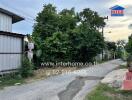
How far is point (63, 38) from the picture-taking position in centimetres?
4197

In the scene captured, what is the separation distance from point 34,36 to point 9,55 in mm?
17112

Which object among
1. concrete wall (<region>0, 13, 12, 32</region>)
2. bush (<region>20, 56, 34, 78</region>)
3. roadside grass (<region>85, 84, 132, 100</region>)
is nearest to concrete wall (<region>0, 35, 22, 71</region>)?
bush (<region>20, 56, 34, 78</region>)

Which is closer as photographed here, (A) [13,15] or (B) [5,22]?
(B) [5,22]

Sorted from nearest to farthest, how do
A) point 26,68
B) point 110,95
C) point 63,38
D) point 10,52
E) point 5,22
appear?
1. point 110,95
2. point 26,68
3. point 10,52
4. point 5,22
5. point 63,38

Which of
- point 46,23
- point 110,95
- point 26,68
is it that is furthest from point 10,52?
point 46,23

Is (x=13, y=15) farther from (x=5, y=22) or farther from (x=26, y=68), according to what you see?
(x=26, y=68)

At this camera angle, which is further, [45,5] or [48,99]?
[45,5]

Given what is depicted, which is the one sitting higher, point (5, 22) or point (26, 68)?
point (5, 22)

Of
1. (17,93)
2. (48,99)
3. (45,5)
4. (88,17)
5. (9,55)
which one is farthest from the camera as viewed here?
(88,17)

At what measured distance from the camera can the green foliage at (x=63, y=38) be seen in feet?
134

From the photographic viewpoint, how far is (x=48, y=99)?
14352mm

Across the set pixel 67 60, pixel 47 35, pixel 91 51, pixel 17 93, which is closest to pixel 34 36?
pixel 47 35

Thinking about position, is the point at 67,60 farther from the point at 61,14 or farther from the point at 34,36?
the point at 61,14

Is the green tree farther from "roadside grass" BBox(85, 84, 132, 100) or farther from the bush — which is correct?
"roadside grass" BBox(85, 84, 132, 100)
